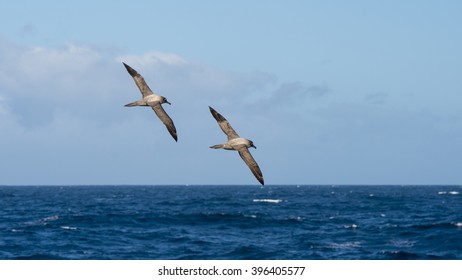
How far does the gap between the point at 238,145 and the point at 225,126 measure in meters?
0.45

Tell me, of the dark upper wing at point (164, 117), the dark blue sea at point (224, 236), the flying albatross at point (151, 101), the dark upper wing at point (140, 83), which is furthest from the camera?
the dark blue sea at point (224, 236)

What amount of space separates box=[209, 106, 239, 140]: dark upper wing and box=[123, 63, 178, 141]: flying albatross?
0.90 m

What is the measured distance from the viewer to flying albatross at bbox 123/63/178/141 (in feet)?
48.6

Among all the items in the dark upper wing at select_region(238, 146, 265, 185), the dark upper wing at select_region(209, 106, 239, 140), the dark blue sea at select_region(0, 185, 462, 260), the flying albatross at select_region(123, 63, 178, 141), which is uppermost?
the flying albatross at select_region(123, 63, 178, 141)

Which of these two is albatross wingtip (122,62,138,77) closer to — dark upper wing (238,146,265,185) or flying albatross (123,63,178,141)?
flying albatross (123,63,178,141)

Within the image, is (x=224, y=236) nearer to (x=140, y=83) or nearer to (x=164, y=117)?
(x=140, y=83)

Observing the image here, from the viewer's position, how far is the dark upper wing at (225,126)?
14.0 meters

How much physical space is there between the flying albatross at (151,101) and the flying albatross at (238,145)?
96 cm

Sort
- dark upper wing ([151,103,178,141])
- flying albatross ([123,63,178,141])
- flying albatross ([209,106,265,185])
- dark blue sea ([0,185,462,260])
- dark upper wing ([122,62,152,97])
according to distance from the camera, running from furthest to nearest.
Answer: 1. dark blue sea ([0,185,462,260])
2. dark upper wing ([122,62,152,97])
3. flying albatross ([123,63,178,141])
4. dark upper wing ([151,103,178,141])
5. flying albatross ([209,106,265,185])

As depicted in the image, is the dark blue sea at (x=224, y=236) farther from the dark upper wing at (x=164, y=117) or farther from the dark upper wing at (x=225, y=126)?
the dark upper wing at (x=225, y=126)

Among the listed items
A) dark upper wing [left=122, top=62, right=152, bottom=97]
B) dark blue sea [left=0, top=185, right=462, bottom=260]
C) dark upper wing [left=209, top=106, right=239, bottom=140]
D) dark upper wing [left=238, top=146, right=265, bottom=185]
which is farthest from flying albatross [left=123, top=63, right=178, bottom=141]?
dark blue sea [left=0, top=185, right=462, bottom=260]

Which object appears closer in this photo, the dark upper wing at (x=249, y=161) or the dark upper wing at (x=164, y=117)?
the dark upper wing at (x=249, y=161)

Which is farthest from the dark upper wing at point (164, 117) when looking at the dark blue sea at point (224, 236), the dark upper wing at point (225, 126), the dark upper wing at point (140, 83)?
the dark blue sea at point (224, 236)

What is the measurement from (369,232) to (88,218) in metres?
29.9
